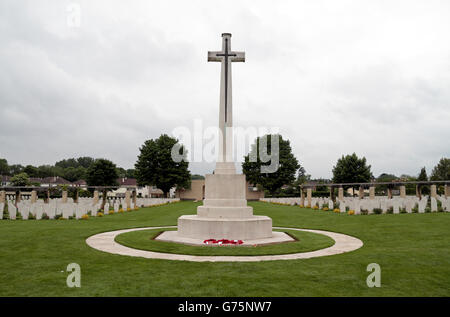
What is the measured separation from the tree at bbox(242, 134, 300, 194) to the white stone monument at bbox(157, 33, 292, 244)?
1707 inches

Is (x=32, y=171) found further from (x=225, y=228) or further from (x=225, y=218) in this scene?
(x=225, y=228)

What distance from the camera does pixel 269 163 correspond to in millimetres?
57625

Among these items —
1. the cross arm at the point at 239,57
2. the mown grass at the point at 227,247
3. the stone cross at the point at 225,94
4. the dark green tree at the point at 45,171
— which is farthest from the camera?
the dark green tree at the point at 45,171

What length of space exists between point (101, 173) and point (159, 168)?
681 inches

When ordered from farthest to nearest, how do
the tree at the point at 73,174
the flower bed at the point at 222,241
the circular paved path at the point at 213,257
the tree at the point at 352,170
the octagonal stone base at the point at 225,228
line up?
the tree at the point at 73,174 < the tree at the point at 352,170 < the octagonal stone base at the point at 225,228 < the flower bed at the point at 222,241 < the circular paved path at the point at 213,257

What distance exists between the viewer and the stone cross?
12.6 metres

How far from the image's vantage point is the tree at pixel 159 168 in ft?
179

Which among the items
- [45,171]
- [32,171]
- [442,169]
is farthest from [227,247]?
[45,171]

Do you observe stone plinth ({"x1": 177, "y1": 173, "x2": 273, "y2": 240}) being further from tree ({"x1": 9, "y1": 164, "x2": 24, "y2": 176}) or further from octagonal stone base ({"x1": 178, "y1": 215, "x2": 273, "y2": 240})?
tree ({"x1": 9, "y1": 164, "x2": 24, "y2": 176})

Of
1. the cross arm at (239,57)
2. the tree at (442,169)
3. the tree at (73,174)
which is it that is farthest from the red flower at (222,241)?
the tree at (73,174)

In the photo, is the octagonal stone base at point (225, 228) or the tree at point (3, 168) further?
the tree at point (3, 168)

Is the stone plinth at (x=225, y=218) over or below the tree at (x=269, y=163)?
below

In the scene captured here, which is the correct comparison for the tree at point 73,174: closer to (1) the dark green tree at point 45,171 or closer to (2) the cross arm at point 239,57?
(1) the dark green tree at point 45,171
